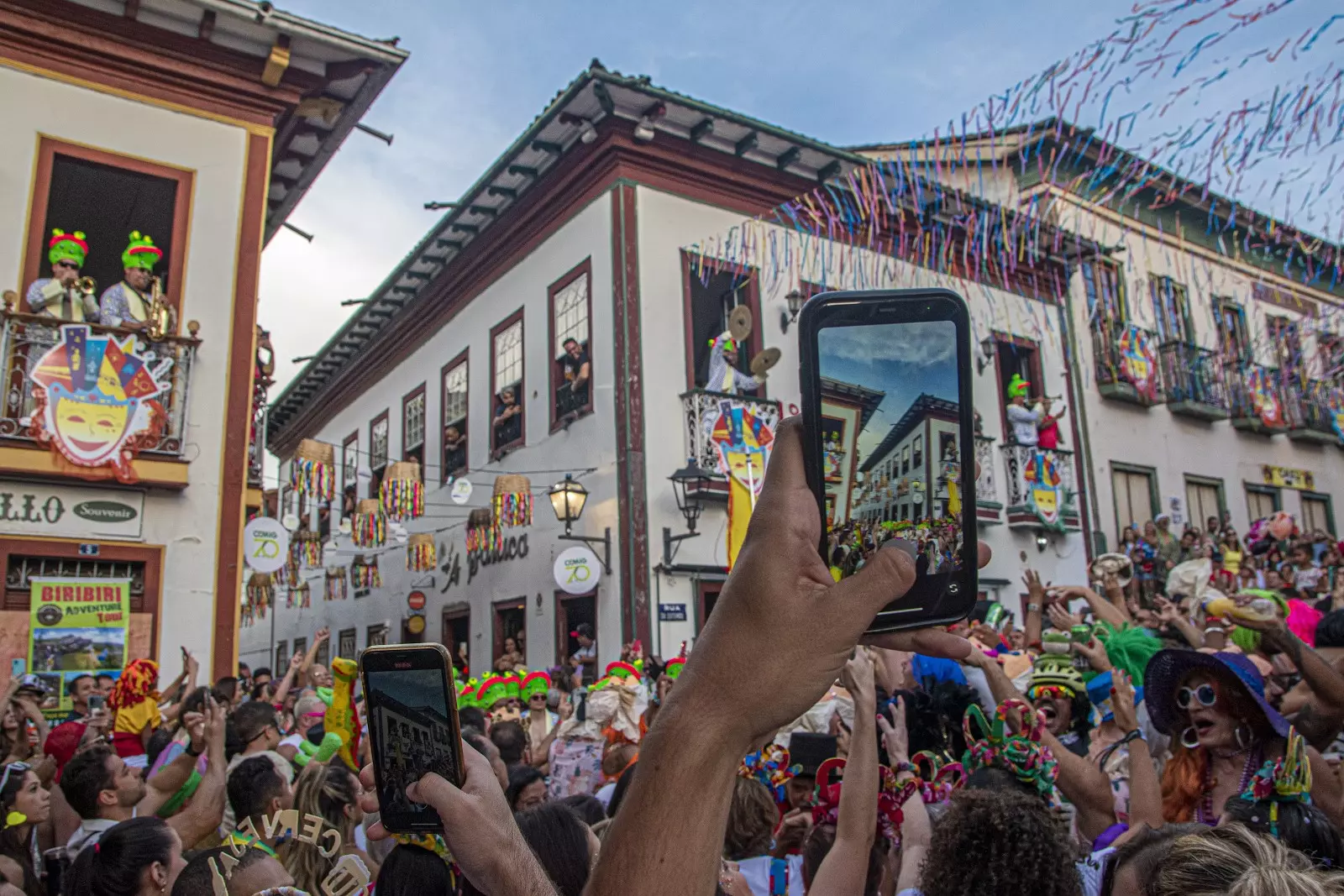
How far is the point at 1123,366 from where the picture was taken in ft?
64.2

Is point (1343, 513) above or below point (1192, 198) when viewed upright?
below

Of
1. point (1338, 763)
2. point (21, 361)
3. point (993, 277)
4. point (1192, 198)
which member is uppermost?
point (1192, 198)

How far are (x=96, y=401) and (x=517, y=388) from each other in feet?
25.3

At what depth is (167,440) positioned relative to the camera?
33.1ft

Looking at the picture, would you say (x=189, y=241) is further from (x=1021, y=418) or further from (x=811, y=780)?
(x=1021, y=418)

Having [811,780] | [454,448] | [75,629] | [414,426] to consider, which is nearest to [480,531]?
[454,448]

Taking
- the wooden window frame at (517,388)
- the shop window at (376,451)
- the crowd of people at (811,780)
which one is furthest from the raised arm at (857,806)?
the shop window at (376,451)

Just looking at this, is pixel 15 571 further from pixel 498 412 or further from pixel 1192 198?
pixel 1192 198

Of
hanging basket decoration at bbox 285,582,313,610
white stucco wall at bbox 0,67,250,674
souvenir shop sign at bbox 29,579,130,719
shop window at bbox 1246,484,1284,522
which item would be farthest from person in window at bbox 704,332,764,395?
hanging basket decoration at bbox 285,582,313,610

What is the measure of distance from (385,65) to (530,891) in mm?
11648

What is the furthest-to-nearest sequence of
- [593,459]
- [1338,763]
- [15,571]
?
[593,459] < [15,571] < [1338,763]

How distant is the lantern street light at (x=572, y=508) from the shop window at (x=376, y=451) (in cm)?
911

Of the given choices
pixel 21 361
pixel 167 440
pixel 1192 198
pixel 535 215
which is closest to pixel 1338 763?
pixel 167 440

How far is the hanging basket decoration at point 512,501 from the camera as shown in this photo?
14352 mm
